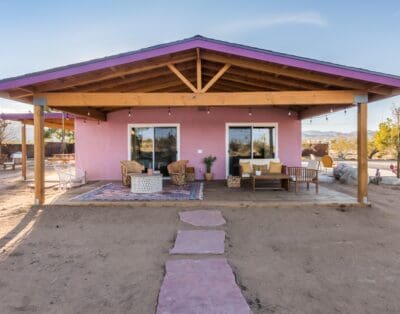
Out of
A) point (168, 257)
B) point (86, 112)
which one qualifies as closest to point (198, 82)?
point (168, 257)

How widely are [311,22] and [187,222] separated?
36.3 feet

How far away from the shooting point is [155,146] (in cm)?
1080

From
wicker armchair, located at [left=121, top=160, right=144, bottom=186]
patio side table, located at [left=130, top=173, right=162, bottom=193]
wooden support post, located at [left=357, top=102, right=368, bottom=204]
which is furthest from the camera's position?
→ wicker armchair, located at [left=121, top=160, right=144, bottom=186]

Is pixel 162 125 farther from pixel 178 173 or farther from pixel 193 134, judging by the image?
pixel 178 173

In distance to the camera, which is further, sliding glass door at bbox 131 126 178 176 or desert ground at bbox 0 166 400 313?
sliding glass door at bbox 131 126 178 176

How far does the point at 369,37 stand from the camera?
1348cm

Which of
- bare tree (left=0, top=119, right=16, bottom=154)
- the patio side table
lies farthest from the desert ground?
bare tree (left=0, top=119, right=16, bottom=154)

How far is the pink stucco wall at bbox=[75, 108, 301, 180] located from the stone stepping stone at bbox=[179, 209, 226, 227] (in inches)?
184

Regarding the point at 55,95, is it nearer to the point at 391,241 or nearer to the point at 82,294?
the point at 82,294

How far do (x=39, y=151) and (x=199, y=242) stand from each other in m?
4.38

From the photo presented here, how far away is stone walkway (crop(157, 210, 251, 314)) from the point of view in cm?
266

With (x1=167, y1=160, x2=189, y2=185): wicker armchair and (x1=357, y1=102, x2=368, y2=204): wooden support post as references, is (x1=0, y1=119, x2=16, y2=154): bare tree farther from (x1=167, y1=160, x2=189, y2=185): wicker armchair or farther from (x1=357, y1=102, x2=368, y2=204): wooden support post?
(x1=357, y1=102, x2=368, y2=204): wooden support post

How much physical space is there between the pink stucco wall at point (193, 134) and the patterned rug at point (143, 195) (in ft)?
7.34

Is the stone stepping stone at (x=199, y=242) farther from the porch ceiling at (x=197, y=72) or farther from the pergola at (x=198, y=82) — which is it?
the porch ceiling at (x=197, y=72)
